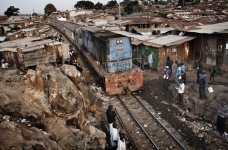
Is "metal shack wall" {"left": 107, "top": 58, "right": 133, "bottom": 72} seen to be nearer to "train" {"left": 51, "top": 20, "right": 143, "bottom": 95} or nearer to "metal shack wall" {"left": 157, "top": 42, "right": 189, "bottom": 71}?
"train" {"left": 51, "top": 20, "right": 143, "bottom": 95}

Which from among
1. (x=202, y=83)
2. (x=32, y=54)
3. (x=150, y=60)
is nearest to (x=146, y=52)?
(x=150, y=60)

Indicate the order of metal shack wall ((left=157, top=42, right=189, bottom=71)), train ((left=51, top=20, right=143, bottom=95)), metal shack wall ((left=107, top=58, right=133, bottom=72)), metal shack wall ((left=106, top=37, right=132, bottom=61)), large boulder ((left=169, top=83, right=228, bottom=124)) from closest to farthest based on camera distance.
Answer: large boulder ((left=169, top=83, right=228, bottom=124))
metal shack wall ((left=106, top=37, right=132, bottom=61))
train ((left=51, top=20, right=143, bottom=95))
metal shack wall ((left=107, top=58, right=133, bottom=72))
metal shack wall ((left=157, top=42, right=189, bottom=71))

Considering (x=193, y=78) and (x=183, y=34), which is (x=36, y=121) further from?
(x=183, y=34)

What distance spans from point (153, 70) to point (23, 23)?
110ft

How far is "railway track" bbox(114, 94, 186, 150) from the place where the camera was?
727cm

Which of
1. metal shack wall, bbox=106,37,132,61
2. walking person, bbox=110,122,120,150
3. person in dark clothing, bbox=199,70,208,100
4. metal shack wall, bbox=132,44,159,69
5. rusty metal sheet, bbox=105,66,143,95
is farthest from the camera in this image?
metal shack wall, bbox=132,44,159,69

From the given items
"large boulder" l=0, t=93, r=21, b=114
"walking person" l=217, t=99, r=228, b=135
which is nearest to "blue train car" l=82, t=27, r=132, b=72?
"large boulder" l=0, t=93, r=21, b=114

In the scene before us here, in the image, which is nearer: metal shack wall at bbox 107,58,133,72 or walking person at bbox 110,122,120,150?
walking person at bbox 110,122,120,150

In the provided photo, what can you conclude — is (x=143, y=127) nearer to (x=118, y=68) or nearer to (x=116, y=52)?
(x=118, y=68)

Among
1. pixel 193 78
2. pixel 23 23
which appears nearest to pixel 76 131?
pixel 193 78

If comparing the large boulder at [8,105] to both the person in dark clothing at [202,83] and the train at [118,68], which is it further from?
the person in dark clothing at [202,83]

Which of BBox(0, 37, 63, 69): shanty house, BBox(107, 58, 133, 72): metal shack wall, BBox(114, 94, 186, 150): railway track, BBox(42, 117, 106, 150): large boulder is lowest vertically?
BBox(114, 94, 186, 150): railway track

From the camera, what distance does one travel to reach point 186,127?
27.1 ft

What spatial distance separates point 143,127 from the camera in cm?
845
